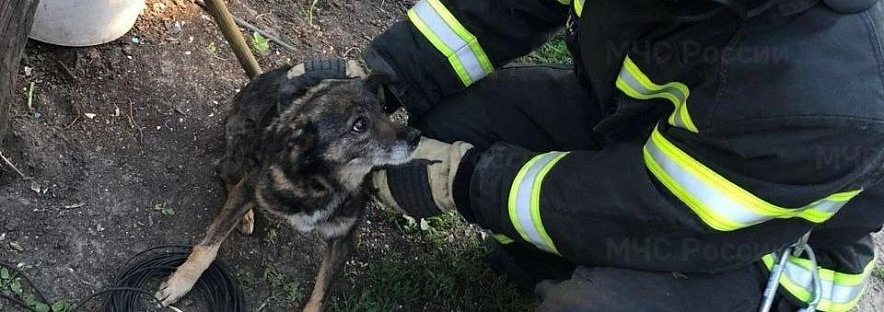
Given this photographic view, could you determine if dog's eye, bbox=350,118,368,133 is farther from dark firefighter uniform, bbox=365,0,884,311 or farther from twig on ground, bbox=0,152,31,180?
twig on ground, bbox=0,152,31,180

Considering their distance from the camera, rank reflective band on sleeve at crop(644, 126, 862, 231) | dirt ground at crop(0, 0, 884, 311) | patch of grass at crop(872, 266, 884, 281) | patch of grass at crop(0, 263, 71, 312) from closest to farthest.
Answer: reflective band on sleeve at crop(644, 126, 862, 231) → patch of grass at crop(0, 263, 71, 312) → dirt ground at crop(0, 0, 884, 311) → patch of grass at crop(872, 266, 884, 281)

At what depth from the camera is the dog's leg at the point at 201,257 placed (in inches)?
142

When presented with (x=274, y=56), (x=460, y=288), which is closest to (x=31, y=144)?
(x=274, y=56)

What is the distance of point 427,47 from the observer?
352 centimetres

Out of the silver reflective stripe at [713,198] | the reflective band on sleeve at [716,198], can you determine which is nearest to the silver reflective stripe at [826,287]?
the reflective band on sleeve at [716,198]

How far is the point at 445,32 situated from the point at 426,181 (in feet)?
Answer: 1.88

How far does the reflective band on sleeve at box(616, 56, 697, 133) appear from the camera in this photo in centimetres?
283

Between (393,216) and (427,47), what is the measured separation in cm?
105

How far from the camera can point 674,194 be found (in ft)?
9.41

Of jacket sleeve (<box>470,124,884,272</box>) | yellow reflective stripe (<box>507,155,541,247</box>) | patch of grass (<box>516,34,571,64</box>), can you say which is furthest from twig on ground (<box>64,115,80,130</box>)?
patch of grass (<box>516,34,571,64</box>)

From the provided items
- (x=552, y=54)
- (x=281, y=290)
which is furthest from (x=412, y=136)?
(x=552, y=54)

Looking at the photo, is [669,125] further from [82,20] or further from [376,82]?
[82,20]

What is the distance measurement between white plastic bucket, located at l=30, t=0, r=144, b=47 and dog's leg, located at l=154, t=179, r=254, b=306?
97cm

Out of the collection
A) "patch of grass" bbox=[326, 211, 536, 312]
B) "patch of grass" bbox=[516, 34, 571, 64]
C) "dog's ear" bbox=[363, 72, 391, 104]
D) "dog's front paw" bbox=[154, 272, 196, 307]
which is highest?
"dog's ear" bbox=[363, 72, 391, 104]
